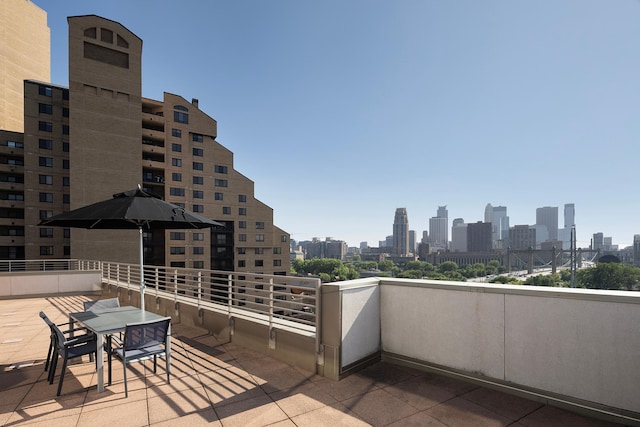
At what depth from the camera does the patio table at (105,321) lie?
4.36 metres

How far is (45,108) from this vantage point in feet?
130

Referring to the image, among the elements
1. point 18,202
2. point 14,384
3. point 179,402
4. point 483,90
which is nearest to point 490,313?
point 179,402

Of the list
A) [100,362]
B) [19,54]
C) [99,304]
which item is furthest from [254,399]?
[19,54]

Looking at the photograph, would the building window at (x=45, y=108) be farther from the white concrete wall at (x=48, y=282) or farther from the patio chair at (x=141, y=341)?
the patio chair at (x=141, y=341)

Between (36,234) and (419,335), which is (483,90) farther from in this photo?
(36,234)

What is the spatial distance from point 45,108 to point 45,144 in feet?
15.4

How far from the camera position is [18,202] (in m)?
38.3

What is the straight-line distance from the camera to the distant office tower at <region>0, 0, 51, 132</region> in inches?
1811

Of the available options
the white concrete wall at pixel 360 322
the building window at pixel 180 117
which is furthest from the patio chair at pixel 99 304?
the building window at pixel 180 117

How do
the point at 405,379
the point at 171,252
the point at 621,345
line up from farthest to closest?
the point at 171,252
the point at 405,379
the point at 621,345

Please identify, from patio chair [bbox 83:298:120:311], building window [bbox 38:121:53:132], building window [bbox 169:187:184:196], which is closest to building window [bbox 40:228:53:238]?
building window [bbox 38:121:53:132]

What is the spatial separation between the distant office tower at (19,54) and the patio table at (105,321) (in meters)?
58.4

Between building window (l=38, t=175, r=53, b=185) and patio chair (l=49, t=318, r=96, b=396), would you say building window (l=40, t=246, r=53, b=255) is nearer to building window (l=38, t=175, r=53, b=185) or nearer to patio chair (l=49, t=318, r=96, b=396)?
building window (l=38, t=175, r=53, b=185)

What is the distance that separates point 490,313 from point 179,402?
14.2 feet
